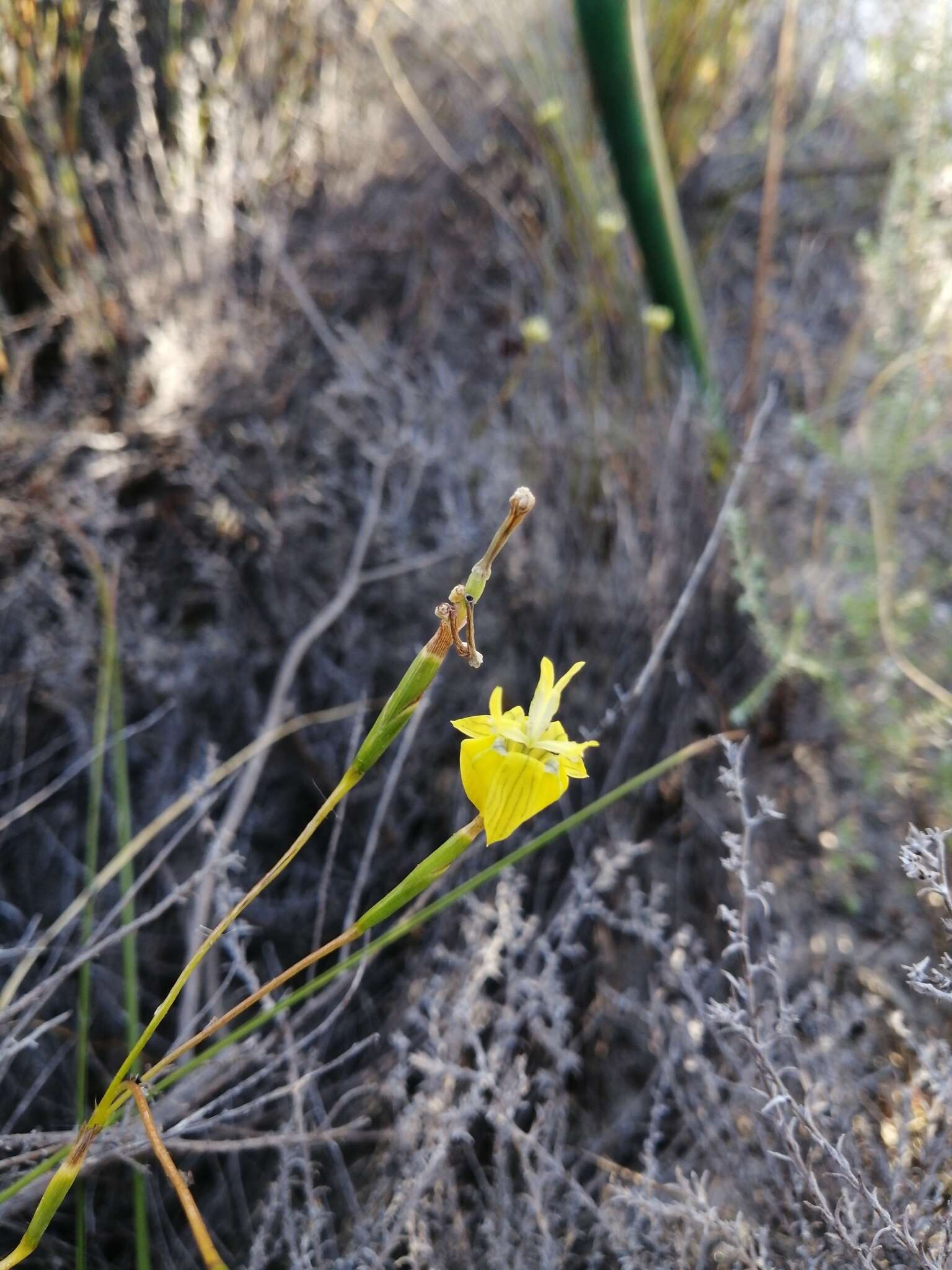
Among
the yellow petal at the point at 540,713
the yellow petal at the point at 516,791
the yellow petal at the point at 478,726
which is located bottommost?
the yellow petal at the point at 516,791

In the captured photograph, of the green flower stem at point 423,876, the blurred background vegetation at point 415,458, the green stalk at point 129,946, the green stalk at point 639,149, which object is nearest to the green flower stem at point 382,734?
the green flower stem at point 423,876

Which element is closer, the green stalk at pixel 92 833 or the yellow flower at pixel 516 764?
the yellow flower at pixel 516 764

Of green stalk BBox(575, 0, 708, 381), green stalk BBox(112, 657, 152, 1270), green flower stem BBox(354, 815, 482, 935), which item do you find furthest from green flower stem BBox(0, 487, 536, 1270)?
green stalk BBox(575, 0, 708, 381)

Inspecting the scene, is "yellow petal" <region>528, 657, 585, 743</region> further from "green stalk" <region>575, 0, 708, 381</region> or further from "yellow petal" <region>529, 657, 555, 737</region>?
"green stalk" <region>575, 0, 708, 381</region>

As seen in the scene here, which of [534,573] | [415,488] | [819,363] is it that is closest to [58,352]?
[415,488]

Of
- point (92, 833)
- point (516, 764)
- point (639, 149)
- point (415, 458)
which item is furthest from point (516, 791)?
point (639, 149)

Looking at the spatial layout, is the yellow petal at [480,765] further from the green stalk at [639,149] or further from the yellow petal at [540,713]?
the green stalk at [639,149]

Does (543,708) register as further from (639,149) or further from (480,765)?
(639,149)
